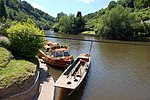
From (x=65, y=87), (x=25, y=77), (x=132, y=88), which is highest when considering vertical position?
(x=25, y=77)

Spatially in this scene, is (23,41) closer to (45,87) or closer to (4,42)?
(4,42)

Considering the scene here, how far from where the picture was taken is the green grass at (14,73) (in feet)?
41.9

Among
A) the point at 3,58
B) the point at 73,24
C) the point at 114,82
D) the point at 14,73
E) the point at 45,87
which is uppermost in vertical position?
the point at 73,24

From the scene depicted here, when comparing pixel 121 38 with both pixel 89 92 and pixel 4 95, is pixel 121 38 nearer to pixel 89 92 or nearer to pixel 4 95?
pixel 89 92

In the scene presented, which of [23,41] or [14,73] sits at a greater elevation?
[23,41]

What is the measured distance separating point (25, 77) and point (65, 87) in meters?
3.39

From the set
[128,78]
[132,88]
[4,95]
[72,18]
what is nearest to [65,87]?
[4,95]

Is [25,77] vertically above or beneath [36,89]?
above

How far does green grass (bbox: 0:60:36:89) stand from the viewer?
502 inches

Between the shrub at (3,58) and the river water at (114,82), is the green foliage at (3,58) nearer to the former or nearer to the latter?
the shrub at (3,58)

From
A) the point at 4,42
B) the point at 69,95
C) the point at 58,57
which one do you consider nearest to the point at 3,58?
the point at 4,42

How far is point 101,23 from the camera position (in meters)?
69.7

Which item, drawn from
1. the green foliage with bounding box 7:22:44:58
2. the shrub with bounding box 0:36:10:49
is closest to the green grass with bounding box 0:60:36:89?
the shrub with bounding box 0:36:10:49

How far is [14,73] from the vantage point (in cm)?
1397
